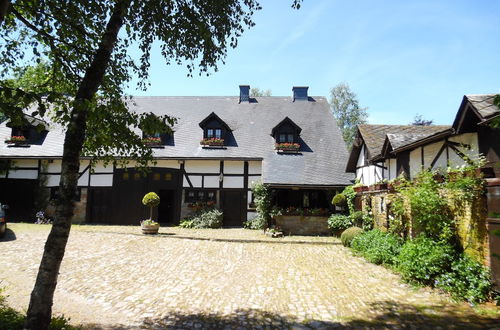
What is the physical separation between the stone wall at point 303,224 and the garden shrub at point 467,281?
26.0ft

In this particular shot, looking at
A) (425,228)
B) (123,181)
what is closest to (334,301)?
(425,228)

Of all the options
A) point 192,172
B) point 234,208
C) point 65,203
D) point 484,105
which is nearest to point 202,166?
point 192,172

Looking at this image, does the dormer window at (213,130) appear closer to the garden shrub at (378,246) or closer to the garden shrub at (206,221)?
the garden shrub at (206,221)

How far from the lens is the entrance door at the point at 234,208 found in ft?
55.8

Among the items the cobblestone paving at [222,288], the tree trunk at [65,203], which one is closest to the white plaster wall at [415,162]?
the cobblestone paving at [222,288]

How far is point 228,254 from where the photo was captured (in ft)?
34.7

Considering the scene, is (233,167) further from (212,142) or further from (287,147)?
(287,147)

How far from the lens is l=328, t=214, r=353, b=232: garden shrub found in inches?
560

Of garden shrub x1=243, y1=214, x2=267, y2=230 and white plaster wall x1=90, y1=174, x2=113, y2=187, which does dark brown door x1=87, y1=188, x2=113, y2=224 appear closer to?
white plaster wall x1=90, y1=174, x2=113, y2=187

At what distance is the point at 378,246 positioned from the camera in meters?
9.99

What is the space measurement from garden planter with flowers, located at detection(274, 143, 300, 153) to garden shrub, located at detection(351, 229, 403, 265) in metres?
7.44

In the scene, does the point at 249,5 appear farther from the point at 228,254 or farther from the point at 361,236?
the point at 361,236

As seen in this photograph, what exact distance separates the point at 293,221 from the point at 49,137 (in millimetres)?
15795

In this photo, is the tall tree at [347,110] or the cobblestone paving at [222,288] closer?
the cobblestone paving at [222,288]
